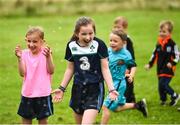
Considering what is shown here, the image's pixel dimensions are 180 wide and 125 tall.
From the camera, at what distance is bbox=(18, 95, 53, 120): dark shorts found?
8906 millimetres

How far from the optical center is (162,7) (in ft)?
111

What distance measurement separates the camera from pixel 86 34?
335 inches

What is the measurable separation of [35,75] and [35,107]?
1.51 ft

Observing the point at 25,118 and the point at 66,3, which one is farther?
the point at 66,3

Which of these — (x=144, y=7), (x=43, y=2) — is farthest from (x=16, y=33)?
(x=144, y=7)

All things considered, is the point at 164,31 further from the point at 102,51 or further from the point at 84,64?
the point at 84,64

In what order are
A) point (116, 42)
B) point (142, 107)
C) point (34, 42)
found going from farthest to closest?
point (142, 107)
point (116, 42)
point (34, 42)

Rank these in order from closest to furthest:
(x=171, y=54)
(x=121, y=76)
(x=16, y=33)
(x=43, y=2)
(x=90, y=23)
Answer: (x=90, y=23)
(x=121, y=76)
(x=171, y=54)
(x=16, y=33)
(x=43, y=2)

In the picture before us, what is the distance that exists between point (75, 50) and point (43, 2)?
24495 mm

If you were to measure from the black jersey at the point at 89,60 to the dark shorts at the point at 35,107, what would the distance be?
59cm

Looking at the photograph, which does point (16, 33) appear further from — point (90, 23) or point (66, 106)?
point (90, 23)

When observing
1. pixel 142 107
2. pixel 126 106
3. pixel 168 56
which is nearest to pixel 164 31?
pixel 168 56

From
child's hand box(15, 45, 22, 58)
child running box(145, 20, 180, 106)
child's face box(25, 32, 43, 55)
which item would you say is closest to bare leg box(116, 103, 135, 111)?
child running box(145, 20, 180, 106)

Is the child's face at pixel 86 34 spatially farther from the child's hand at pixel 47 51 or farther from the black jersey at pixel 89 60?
the child's hand at pixel 47 51
